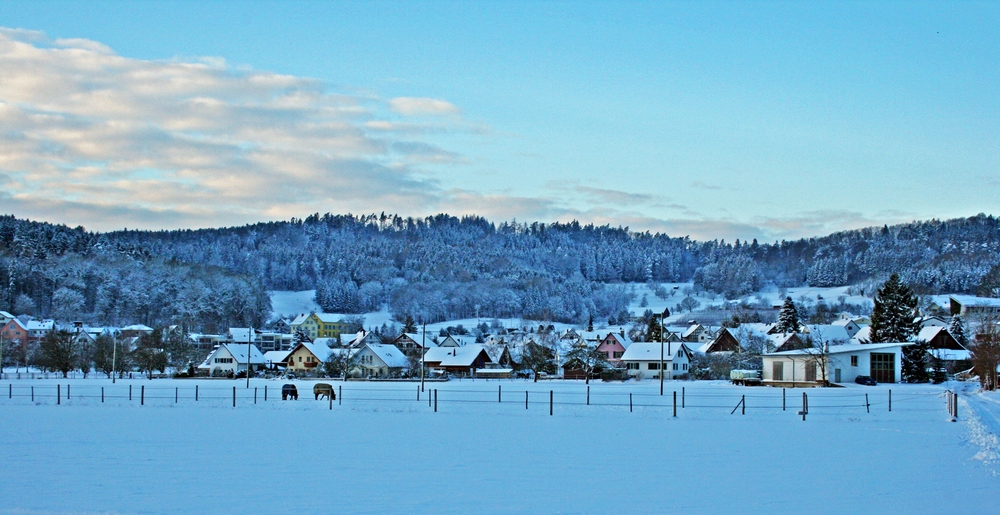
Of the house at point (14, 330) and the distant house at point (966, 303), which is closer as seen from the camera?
the distant house at point (966, 303)

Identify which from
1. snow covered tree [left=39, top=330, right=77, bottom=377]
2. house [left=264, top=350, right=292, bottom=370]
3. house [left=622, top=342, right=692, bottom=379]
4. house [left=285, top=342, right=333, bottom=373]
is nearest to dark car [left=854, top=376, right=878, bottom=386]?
house [left=622, top=342, right=692, bottom=379]

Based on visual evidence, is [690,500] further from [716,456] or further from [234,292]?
[234,292]

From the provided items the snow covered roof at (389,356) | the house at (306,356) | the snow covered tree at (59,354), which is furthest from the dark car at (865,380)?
the snow covered tree at (59,354)

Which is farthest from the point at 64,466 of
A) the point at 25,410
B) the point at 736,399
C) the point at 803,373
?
the point at 803,373

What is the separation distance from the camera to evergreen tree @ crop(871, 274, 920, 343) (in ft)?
244

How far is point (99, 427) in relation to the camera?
2477 centimetres

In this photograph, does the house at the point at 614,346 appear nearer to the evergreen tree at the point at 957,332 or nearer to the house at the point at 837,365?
the evergreen tree at the point at 957,332

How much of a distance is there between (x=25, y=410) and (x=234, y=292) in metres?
172

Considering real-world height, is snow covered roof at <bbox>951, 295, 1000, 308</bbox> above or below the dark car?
above

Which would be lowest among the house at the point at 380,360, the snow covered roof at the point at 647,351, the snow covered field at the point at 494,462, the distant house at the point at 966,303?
the house at the point at 380,360

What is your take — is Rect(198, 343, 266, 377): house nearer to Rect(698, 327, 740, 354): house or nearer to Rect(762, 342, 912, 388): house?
Rect(698, 327, 740, 354): house

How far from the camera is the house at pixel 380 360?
92750 millimetres

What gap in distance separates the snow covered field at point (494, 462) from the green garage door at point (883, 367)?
122 ft

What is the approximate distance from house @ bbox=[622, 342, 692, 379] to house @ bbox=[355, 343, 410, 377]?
25.7 m
